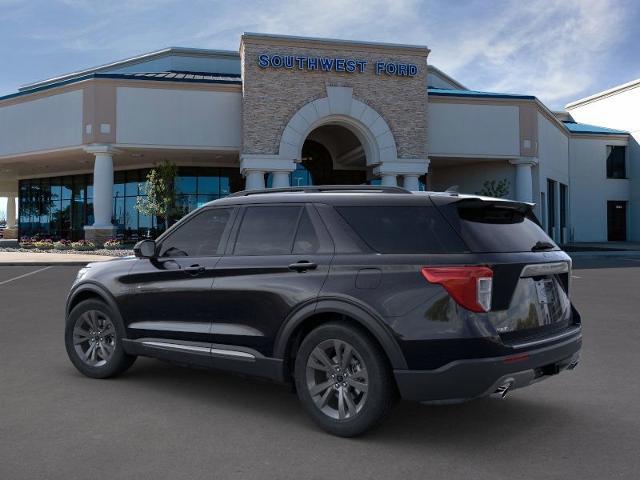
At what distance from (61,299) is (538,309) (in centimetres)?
1059

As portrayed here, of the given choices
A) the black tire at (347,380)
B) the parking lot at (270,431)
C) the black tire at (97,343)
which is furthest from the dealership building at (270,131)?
the black tire at (347,380)

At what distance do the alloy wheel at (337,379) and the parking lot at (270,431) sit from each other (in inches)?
8.7

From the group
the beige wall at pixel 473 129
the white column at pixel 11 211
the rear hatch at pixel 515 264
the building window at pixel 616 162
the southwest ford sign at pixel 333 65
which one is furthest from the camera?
the white column at pixel 11 211

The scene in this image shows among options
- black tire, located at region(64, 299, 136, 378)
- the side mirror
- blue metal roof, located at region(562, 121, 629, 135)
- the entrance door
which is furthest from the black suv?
the entrance door

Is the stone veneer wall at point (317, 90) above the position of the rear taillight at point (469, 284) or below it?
above

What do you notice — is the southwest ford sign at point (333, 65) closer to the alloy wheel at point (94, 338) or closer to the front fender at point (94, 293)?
the front fender at point (94, 293)

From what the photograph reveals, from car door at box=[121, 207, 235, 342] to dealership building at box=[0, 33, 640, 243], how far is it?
22772 mm

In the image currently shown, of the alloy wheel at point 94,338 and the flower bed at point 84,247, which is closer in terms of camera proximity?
the alloy wheel at point 94,338

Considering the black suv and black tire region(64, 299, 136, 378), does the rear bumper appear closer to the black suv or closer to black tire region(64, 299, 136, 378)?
the black suv

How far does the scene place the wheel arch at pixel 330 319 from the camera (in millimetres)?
3949

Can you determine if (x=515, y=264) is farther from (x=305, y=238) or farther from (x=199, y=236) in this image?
(x=199, y=236)

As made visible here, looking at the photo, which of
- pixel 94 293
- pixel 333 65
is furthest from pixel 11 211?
pixel 94 293

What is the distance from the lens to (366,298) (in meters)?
4.07

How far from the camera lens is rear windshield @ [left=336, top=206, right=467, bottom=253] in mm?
4047
